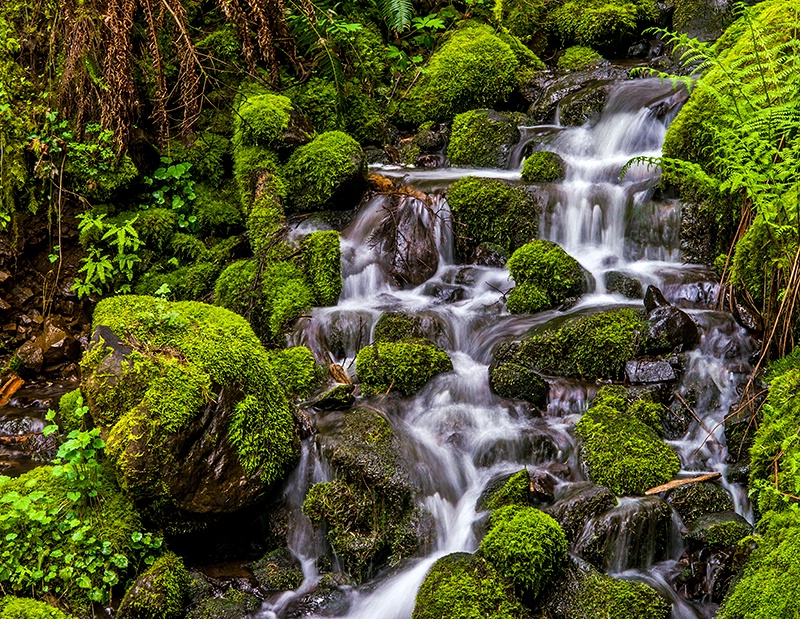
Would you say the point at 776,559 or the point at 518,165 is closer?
the point at 776,559

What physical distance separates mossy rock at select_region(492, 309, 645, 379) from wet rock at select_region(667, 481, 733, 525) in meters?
1.28

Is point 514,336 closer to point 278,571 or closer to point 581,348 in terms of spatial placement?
point 581,348

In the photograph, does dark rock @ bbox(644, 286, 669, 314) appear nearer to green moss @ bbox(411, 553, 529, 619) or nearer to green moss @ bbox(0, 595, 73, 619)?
green moss @ bbox(411, 553, 529, 619)

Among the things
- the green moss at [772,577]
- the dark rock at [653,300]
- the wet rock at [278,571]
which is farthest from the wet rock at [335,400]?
the green moss at [772,577]

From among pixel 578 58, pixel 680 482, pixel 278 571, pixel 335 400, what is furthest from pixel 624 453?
pixel 578 58

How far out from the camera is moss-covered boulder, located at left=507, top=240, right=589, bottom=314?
668 cm

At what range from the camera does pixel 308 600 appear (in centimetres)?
456

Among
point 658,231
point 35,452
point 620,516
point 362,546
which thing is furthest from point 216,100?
point 620,516

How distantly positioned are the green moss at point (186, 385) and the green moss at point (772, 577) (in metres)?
2.95

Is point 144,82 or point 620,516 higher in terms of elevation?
point 144,82

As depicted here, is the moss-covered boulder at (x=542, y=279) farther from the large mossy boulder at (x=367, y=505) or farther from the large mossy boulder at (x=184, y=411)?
the large mossy boulder at (x=184, y=411)

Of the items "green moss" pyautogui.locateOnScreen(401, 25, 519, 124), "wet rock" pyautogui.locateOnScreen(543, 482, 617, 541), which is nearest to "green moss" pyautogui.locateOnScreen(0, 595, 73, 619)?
"wet rock" pyautogui.locateOnScreen(543, 482, 617, 541)

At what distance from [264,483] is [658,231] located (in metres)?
4.56

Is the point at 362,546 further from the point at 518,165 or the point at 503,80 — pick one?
the point at 503,80
